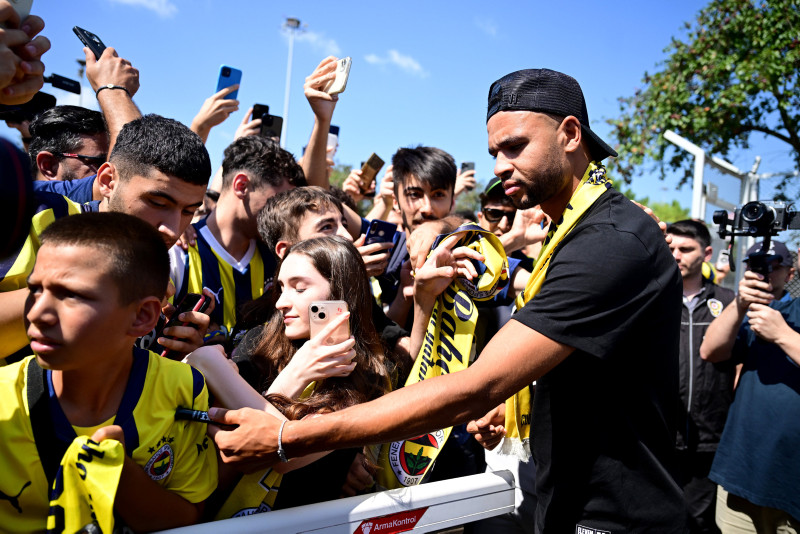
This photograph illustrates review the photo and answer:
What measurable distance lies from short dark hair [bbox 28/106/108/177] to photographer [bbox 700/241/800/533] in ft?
13.3

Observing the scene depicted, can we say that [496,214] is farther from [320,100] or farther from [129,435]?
[129,435]

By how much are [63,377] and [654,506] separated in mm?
1896

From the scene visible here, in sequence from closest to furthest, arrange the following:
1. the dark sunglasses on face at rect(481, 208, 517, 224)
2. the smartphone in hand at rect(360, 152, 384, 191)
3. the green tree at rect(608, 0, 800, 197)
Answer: the dark sunglasses on face at rect(481, 208, 517, 224) < the smartphone in hand at rect(360, 152, 384, 191) < the green tree at rect(608, 0, 800, 197)

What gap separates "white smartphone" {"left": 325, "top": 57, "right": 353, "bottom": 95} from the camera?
12.8 ft

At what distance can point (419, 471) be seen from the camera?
99.6 inches

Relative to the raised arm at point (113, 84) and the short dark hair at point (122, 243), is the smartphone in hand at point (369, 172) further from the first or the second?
the short dark hair at point (122, 243)

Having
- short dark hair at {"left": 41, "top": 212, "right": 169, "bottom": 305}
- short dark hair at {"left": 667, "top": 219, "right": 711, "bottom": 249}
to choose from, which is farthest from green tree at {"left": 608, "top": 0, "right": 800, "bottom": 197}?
short dark hair at {"left": 41, "top": 212, "right": 169, "bottom": 305}

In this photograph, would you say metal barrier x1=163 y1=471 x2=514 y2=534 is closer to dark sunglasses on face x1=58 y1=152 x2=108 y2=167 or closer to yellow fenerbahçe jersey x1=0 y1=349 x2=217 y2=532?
yellow fenerbahçe jersey x1=0 y1=349 x2=217 y2=532

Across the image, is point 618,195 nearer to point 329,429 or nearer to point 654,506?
point 654,506

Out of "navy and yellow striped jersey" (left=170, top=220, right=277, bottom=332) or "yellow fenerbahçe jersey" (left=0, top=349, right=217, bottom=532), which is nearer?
"yellow fenerbahçe jersey" (left=0, top=349, right=217, bottom=532)

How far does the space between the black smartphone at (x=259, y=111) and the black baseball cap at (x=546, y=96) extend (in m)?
2.64

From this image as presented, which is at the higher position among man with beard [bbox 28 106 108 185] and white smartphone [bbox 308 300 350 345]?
man with beard [bbox 28 106 108 185]

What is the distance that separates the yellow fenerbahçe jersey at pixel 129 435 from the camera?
1.62m

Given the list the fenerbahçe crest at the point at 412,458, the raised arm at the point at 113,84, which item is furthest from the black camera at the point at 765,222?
the raised arm at the point at 113,84
